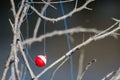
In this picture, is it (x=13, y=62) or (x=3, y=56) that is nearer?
(x=13, y=62)

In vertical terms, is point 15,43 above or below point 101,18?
above

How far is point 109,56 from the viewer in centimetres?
244

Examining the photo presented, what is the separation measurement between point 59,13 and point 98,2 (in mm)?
385

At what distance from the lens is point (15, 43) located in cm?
68

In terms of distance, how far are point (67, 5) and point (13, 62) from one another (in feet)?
5.52

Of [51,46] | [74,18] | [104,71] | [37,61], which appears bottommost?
[104,71]

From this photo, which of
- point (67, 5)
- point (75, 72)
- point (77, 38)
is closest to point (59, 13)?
point (67, 5)

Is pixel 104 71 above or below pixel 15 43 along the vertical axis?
below

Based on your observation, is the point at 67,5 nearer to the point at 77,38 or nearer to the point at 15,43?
the point at 77,38

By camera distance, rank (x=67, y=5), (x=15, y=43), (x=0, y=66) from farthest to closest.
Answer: (x=67, y=5) → (x=0, y=66) → (x=15, y=43)

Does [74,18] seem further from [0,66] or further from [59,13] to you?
[0,66]

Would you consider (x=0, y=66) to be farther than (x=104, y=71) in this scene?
No

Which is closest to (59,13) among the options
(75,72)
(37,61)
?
(75,72)

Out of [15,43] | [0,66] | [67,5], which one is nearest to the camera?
[15,43]
